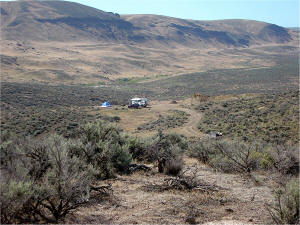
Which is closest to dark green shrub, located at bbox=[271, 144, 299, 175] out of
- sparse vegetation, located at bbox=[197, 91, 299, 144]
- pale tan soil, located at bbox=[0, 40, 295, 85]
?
sparse vegetation, located at bbox=[197, 91, 299, 144]

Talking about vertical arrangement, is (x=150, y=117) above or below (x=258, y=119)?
below

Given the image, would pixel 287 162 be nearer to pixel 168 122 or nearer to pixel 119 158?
pixel 119 158

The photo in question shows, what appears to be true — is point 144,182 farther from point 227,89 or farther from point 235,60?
point 235,60

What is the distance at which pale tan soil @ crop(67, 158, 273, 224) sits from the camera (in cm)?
597

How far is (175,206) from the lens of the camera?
666 centimetres

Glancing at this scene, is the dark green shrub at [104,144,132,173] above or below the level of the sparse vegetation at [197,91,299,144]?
above

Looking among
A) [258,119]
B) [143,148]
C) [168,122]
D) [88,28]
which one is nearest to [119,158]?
[143,148]

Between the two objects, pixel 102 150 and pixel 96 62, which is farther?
pixel 96 62

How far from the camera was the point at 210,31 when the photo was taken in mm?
190000

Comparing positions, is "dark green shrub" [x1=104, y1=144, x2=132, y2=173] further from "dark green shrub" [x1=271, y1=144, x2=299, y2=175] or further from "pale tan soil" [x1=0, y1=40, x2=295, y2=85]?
"pale tan soil" [x1=0, y1=40, x2=295, y2=85]

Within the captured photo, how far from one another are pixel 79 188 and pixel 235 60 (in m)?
135

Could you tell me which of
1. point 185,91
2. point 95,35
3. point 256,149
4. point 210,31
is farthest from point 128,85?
point 210,31

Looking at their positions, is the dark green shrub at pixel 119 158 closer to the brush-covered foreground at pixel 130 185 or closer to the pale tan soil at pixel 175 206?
the brush-covered foreground at pixel 130 185

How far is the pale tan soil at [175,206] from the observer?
235 inches
